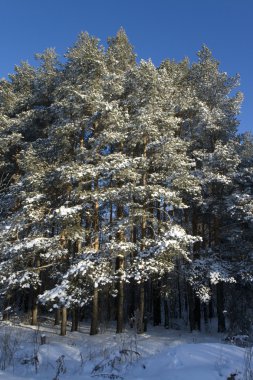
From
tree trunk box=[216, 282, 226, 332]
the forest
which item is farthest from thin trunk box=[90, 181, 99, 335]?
tree trunk box=[216, 282, 226, 332]

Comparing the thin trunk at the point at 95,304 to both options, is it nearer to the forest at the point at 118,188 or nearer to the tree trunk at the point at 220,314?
the forest at the point at 118,188

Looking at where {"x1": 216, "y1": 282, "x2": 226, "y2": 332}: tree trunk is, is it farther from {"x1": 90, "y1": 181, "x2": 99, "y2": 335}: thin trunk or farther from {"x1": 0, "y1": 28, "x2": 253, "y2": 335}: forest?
{"x1": 90, "y1": 181, "x2": 99, "y2": 335}: thin trunk

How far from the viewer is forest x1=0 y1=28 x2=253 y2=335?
16.6 metres

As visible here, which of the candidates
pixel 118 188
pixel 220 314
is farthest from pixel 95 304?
pixel 220 314

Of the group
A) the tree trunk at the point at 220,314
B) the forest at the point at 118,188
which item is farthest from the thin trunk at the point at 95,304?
the tree trunk at the point at 220,314

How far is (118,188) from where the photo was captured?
17.2m

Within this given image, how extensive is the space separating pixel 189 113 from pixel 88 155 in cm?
998

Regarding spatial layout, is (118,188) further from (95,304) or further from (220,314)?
(220,314)

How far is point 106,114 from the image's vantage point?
19.6 metres

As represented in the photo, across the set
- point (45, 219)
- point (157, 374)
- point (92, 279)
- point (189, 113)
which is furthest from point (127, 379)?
→ point (189, 113)

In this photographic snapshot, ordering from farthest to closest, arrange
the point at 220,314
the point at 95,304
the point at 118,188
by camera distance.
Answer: the point at 220,314
the point at 95,304
the point at 118,188

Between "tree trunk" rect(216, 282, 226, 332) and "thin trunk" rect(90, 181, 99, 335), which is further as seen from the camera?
"tree trunk" rect(216, 282, 226, 332)

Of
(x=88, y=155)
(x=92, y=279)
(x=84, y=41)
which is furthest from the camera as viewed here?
(x=84, y=41)

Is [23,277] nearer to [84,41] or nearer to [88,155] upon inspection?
[88,155]
